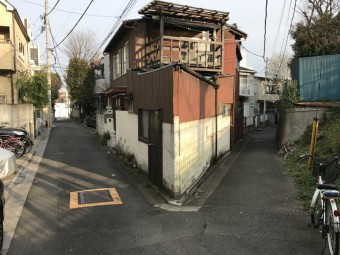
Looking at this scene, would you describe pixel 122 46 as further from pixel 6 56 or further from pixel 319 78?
pixel 319 78

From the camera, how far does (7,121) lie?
16844 mm

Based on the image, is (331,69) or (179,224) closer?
(179,224)

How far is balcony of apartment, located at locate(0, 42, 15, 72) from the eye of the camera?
63.4ft

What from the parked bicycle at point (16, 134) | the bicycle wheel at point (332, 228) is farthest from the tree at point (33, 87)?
the bicycle wheel at point (332, 228)

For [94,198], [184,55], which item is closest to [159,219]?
[94,198]

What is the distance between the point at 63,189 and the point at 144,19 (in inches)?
359

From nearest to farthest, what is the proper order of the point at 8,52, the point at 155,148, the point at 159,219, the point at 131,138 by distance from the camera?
the point at 159,219
the point at 155,148
the point at 131,138
the point at 8,52

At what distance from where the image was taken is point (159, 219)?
23.0 ft

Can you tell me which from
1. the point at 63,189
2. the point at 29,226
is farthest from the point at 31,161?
the point at 29,226

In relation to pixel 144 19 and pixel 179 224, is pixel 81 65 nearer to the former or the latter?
pixel 144 19

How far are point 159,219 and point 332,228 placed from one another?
11.2ft

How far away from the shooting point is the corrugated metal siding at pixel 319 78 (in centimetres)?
1823

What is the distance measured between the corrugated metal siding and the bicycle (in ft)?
41.0

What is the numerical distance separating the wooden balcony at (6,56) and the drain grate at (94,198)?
45.1 feet
